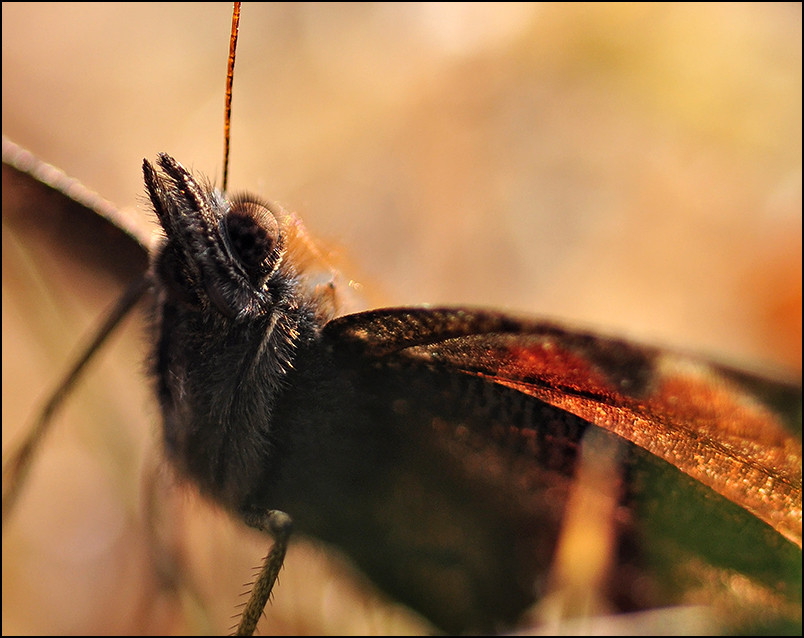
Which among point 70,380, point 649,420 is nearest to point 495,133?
point 70,380

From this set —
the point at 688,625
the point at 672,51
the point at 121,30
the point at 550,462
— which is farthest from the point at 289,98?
the point at 688,625

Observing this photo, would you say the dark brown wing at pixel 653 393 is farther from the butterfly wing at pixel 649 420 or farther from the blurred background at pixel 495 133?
the blurred background at pixel 495 133

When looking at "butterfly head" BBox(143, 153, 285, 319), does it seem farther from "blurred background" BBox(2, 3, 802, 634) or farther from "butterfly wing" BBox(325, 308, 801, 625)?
"blurred background" BBox(2, 3, 802, 634)

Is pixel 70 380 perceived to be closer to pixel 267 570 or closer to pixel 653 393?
pixel 267 570

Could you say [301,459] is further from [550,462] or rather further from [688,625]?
[688,625]

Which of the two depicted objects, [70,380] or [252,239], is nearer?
[252,239]

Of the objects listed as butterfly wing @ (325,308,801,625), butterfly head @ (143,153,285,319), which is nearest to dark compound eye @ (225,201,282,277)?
butterfly head @ (143,153,285,319)

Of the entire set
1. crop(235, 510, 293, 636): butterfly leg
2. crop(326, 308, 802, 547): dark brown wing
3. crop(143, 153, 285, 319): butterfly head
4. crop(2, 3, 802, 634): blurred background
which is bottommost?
crop(235, 510, 293, 636): butterfly leg
